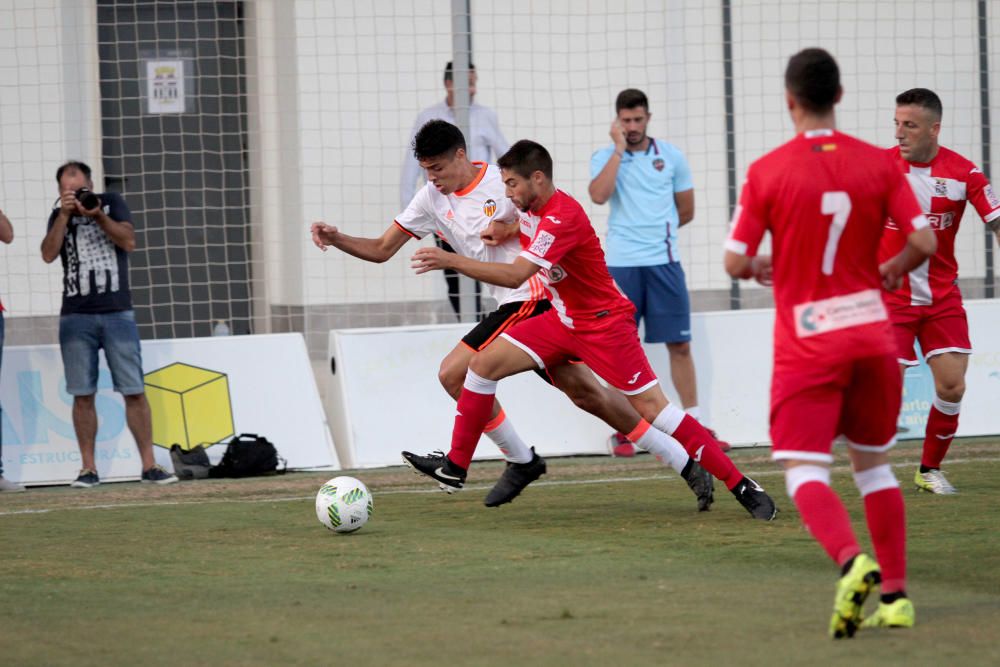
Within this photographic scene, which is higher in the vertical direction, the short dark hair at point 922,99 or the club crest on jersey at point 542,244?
the short dark hair at point 922,99

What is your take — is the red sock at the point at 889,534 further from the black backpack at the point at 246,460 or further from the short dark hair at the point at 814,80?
the black backpack at the point at 246,460

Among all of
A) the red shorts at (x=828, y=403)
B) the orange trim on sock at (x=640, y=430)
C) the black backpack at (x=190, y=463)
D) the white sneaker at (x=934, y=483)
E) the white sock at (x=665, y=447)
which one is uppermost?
the red shorts at (x=828, y=403)

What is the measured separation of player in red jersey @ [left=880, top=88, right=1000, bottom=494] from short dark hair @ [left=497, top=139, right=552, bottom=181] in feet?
6.20

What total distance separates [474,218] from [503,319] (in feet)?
2.07

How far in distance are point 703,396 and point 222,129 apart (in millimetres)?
6063

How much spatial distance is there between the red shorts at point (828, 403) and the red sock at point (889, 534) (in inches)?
7.0

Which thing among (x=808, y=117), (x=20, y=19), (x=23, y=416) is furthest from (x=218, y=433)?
(x=808, y=117)

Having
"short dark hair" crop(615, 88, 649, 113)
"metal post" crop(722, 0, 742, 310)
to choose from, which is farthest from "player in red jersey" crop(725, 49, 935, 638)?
"metal post" crop(722, 0, 742, 310)

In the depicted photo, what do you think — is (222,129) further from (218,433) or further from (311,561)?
(311,561)

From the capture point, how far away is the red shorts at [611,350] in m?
7.58

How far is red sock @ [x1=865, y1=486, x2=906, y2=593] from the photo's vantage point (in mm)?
4895

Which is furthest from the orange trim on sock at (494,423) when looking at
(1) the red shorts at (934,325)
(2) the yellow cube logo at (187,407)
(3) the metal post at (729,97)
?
(3) the metal post at (729,97)

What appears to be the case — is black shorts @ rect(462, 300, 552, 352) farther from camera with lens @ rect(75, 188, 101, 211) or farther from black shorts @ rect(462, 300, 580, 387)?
camera with lens @ rect(75, 188, 101, 211)

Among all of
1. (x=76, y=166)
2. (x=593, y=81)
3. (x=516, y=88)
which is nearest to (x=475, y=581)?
(x=76, y=166)
